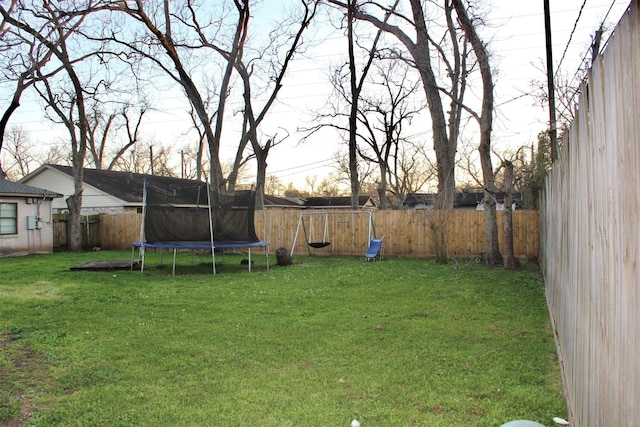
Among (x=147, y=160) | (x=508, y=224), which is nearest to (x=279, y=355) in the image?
(x=508, y=224)

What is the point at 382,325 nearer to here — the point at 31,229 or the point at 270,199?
the point at 31,229

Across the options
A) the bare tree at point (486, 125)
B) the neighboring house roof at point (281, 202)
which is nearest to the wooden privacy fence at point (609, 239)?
the bare tree at point (486, 125)

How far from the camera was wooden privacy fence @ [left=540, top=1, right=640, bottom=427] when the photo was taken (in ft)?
4.41

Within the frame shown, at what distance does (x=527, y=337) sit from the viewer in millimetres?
4750

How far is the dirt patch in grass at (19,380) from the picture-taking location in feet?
10.0

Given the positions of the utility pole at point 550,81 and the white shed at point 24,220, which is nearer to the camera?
the utility pole at point 550,81

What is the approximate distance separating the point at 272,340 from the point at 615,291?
363 cm

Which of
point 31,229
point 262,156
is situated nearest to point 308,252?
point 262,156

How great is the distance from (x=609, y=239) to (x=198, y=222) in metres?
10.7

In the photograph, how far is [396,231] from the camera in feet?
47.3

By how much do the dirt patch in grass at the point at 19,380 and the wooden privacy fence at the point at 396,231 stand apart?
307 inches

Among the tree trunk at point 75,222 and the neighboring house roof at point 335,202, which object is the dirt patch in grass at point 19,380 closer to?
the tree trunk at point 75,222

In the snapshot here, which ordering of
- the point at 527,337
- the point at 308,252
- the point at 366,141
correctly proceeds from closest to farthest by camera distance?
1. the point at 527,337
2. the point at 308,252
3. the point at 366,141

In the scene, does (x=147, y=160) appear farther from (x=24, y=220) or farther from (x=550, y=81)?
(x=550, y=81)
